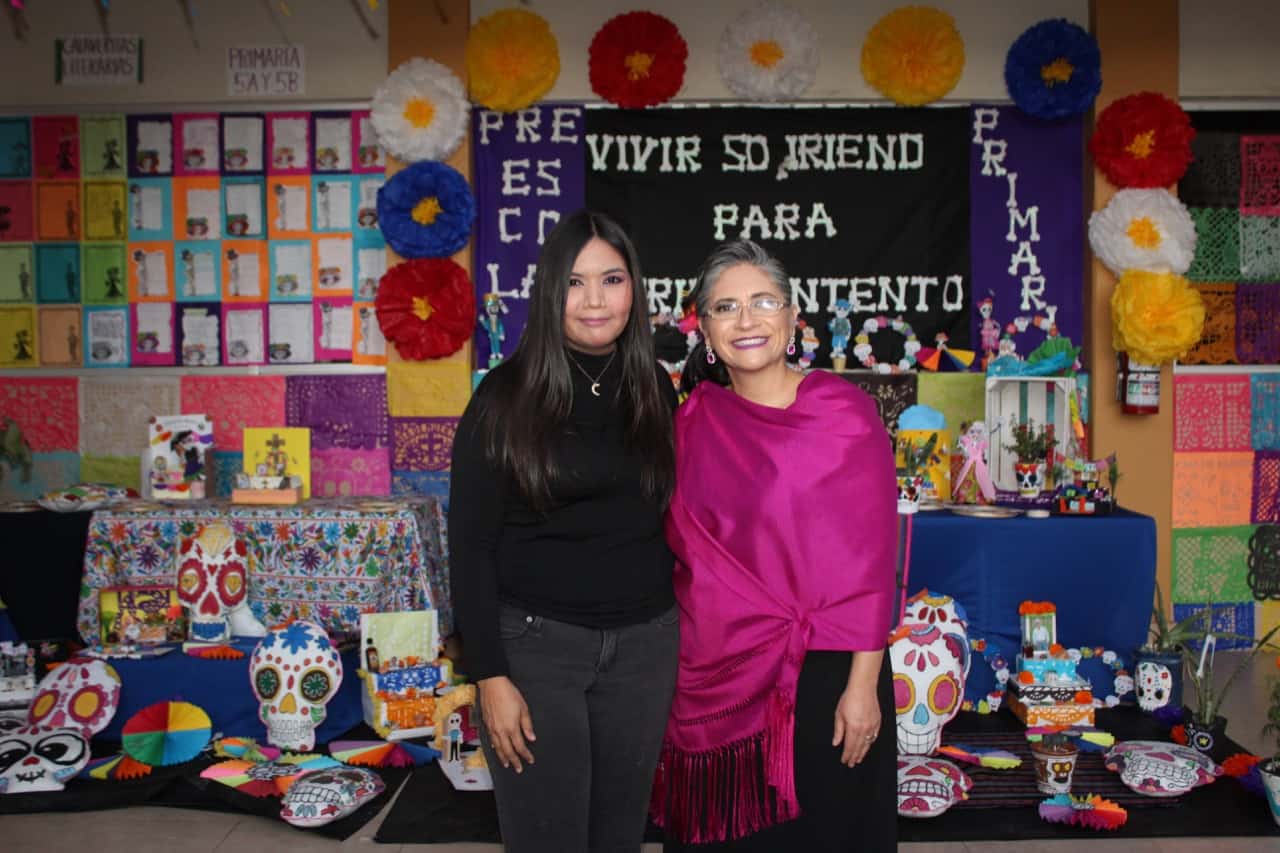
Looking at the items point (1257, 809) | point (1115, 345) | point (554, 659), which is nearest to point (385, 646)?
point (554, 659)

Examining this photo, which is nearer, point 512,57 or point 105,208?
point 512,57

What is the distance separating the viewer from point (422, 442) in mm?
4598

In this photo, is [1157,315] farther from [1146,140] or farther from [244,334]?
[244,334]

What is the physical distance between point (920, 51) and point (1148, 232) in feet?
4.06

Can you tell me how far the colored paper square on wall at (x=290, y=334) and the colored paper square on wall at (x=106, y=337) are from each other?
682 millimetres

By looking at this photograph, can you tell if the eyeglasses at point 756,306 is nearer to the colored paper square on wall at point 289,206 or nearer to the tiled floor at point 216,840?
the tiled floor at point 216,840

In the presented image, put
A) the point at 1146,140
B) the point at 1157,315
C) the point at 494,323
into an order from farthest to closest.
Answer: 1. the point at 494,323
2. the point at 1146,140
3. the point at 1157,315

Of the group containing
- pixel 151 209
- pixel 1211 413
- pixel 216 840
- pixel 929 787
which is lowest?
pixel 216 840

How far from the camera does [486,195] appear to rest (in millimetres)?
4609

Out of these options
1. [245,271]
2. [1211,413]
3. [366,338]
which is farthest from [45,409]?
[1211,413]

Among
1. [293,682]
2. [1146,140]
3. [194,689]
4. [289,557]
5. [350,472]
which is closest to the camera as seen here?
[293,682]

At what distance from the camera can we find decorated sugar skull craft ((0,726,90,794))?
2.99m

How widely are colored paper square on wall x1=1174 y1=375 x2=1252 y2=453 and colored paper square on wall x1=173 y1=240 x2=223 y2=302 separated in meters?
4.47

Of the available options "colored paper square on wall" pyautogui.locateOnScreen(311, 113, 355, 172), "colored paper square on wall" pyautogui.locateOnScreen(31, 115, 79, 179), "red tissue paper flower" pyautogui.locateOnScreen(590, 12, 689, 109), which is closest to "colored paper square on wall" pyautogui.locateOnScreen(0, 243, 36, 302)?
"colored paper square on wall" pyautogui.locateOnScreen(31, 115, 79, 179)
